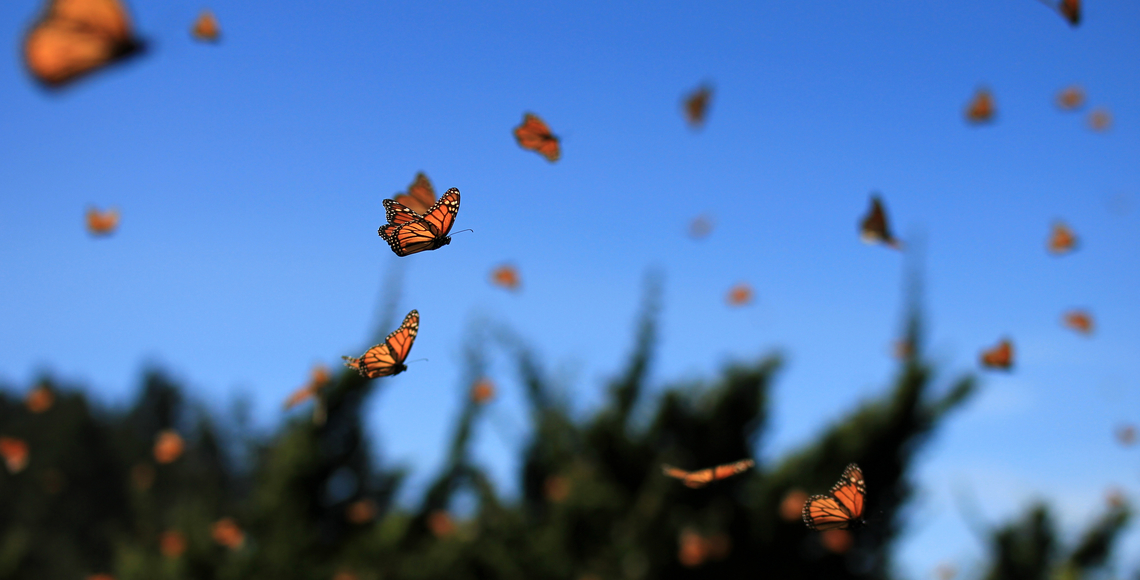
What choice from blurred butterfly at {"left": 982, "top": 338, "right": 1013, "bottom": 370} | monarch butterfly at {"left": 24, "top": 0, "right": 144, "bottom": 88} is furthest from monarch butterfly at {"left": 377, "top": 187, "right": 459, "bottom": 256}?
blurred butterfly at {"left": 982, "top": 338, "right": 1013, "bottom": 370}

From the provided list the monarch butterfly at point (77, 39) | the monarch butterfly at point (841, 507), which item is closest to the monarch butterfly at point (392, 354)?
the monarch butterfly at point (77, 39)

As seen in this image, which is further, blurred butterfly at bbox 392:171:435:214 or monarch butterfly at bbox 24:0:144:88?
blurred butterfly at bbox 392:171:435:214

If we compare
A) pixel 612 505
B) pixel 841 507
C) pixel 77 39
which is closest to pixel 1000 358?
pixel 841 507

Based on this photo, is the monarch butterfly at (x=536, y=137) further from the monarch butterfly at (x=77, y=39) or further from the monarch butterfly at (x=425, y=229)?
the monarch butterfly at (x=77, y=39)

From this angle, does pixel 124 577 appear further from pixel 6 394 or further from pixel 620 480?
pixel 6 394

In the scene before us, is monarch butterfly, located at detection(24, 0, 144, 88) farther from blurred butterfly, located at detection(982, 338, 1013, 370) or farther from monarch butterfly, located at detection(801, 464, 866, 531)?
blurred butterfly, located at detection(982, 338, 1013, 370)
